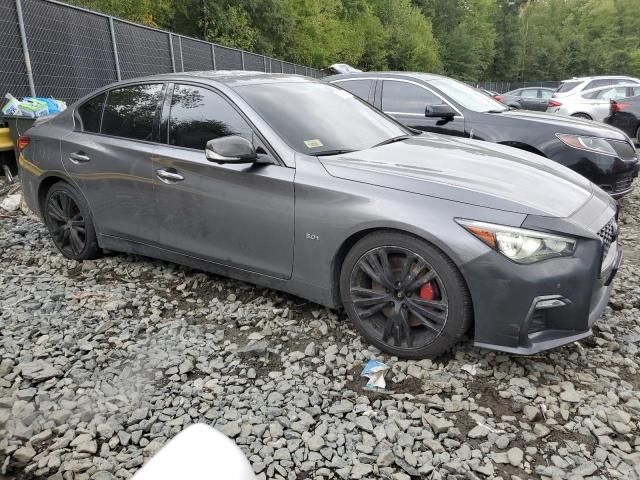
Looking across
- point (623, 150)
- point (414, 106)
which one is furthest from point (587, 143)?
point (414, 106)

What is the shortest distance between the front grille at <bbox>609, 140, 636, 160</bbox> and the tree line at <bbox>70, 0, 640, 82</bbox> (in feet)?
52.3

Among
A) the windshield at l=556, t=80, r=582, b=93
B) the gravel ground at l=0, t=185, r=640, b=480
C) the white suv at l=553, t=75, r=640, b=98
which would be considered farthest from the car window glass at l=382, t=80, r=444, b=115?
the windshield at l=556, t=80, r=582, b=93

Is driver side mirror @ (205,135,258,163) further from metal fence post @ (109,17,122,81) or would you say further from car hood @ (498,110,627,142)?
metal fence post @ (109,17,122,81)

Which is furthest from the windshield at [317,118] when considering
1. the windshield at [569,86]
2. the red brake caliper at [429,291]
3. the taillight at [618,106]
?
the windshield at [569,86]

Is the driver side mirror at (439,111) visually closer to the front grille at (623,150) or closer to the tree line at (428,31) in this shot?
the front grille at (623,150)

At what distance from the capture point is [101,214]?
417 cm

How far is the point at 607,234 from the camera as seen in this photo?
2934 millimetres

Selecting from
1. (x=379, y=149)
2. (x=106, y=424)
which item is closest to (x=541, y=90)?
(x=379, y=149)

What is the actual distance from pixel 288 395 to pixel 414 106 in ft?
15.3

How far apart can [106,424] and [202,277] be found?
173 centimetres

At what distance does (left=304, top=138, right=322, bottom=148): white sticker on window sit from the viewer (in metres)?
3.35

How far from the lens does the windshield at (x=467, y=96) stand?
247 inches

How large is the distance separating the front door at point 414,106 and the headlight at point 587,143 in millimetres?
1083

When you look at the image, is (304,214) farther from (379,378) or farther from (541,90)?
(541,90)
